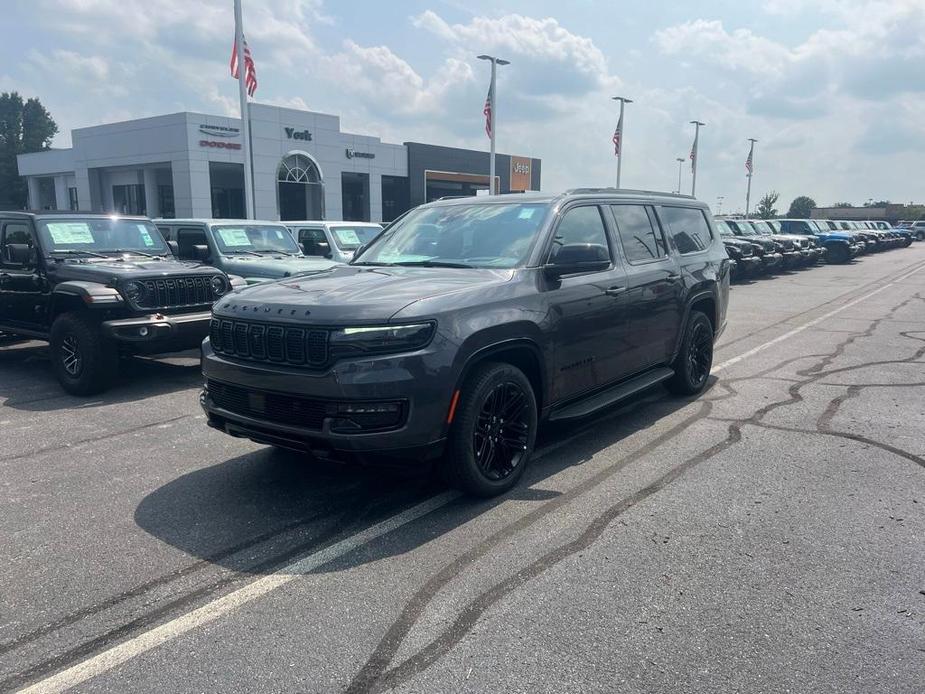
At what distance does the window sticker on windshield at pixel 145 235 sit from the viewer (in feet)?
30.0

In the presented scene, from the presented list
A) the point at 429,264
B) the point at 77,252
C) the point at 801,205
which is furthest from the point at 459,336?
the point at 801,205

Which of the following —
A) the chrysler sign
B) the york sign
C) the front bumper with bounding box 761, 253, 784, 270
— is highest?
the york sign

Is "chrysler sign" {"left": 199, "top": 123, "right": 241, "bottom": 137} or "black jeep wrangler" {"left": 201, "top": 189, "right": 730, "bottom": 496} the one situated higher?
"chrysler sign" {"left": 199, "top": 123, "right": 241, "bottom": 137}

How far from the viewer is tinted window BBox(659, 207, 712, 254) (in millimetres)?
6859

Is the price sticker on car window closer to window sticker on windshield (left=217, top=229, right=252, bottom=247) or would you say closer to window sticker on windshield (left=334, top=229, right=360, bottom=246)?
window sticker on windshield (left=217, top=229, right=252, bottom=247)

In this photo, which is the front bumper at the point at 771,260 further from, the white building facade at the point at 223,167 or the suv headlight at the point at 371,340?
the white building facade at the point at 223,167

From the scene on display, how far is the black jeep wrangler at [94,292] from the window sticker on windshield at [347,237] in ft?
15.3

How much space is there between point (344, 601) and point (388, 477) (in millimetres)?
1631

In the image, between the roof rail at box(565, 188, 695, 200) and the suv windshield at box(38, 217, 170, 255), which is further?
the suv windshield at box(38, 217, 170, 255)

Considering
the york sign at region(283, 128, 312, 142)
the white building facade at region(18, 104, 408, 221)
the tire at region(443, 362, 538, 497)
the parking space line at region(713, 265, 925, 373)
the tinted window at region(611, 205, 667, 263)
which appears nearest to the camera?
the tire at region(443, 362, 538, 497)

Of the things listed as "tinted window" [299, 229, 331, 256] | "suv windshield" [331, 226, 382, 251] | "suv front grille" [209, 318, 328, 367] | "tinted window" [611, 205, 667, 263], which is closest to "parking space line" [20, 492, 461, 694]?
"suv front grille" [209, 318, 328, 367]

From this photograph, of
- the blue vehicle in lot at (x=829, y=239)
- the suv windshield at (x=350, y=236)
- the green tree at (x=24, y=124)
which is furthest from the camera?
the green tree at (x=24, y=124)

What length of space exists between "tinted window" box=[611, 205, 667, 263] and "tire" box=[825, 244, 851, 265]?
27.2 meters

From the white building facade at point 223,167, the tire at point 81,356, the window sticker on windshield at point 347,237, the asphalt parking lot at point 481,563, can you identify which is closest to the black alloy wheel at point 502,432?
the asphalt parking lot at point 481,563
